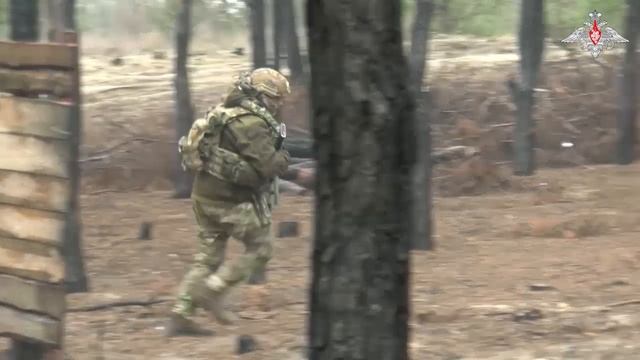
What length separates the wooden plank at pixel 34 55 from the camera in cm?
521

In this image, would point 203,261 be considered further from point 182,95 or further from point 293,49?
point 293,49

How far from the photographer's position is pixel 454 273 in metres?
9.40

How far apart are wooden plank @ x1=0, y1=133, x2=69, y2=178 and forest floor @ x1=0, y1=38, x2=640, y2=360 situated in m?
1.75

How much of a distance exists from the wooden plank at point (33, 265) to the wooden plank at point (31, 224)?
10cm

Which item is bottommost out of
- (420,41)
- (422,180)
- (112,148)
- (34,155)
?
(112,148)

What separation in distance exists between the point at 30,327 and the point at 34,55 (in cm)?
136

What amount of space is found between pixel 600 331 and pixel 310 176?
393 inches

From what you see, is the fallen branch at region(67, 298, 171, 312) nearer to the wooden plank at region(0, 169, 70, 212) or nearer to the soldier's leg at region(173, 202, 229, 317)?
the soldier's leg at region(173, 202, 229, 317)

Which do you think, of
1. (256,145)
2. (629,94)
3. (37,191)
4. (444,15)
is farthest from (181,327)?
(444,15)

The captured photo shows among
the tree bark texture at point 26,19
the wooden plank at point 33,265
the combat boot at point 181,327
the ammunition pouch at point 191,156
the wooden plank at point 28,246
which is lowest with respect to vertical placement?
the combat boot at point 181,327

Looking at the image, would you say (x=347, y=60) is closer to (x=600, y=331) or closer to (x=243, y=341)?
(x=243, y=341)

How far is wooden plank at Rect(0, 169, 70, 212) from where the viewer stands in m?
5.14

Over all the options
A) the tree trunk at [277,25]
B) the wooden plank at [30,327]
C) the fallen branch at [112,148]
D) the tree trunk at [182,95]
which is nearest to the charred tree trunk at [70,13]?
the tree trunk at [182,95]

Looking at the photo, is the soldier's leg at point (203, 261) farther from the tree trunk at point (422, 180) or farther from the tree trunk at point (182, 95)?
the tree trunk at point (182, 95)
